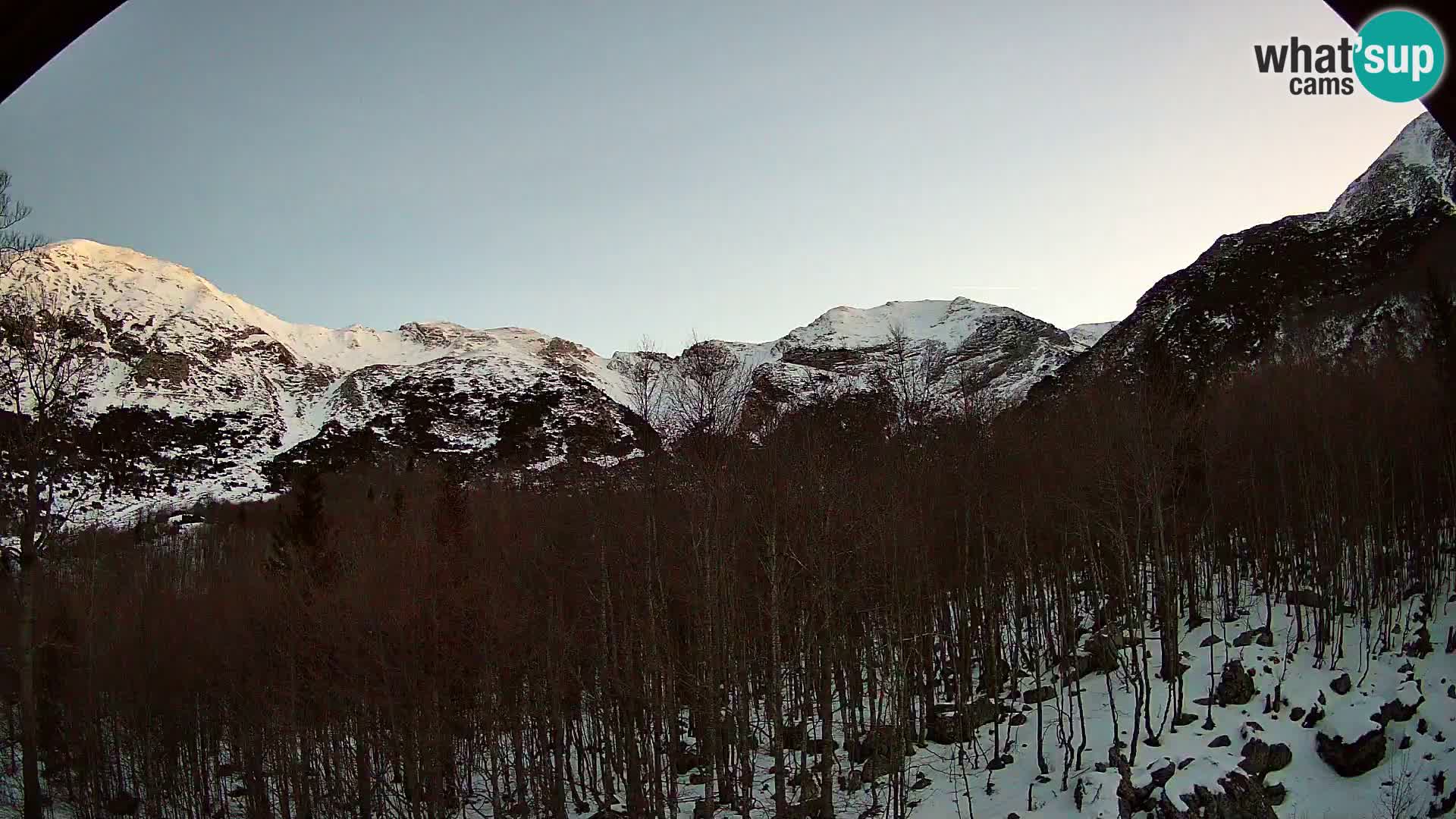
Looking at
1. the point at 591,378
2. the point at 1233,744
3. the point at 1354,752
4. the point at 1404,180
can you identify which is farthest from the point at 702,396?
the point at 591,378

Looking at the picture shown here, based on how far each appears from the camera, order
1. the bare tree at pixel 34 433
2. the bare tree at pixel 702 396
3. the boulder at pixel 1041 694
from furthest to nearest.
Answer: the boulder at pixel 1041 694, the bare tree at pixel 702 396, the bare tree at pixel 34 433

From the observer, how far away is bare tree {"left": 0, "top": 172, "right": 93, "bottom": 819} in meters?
16.0

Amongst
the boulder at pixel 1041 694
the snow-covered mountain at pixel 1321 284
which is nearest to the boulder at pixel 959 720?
the boulder at pixel 1041 694

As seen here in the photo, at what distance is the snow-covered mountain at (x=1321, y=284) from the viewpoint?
53781mm

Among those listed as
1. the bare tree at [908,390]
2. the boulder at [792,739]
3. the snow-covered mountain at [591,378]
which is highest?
the snow-covered mountain at [591,378]

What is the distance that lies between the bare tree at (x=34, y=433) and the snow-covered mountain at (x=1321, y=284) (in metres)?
37.4

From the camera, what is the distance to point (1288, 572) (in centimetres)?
2928

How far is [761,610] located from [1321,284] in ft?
241

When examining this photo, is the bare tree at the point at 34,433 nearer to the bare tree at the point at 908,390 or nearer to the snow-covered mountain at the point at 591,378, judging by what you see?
the snow-covered mountain at the point at 591,378

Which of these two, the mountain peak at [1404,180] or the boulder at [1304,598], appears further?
the mountain peak at [1404,180]

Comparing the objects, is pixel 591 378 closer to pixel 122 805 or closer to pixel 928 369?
pixel 122 805

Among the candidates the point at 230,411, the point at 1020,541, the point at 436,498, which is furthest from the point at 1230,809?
the point at 230,411

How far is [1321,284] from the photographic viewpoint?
72.3 metres

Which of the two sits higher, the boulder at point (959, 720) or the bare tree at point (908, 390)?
the bare tree at point (908, 390)
